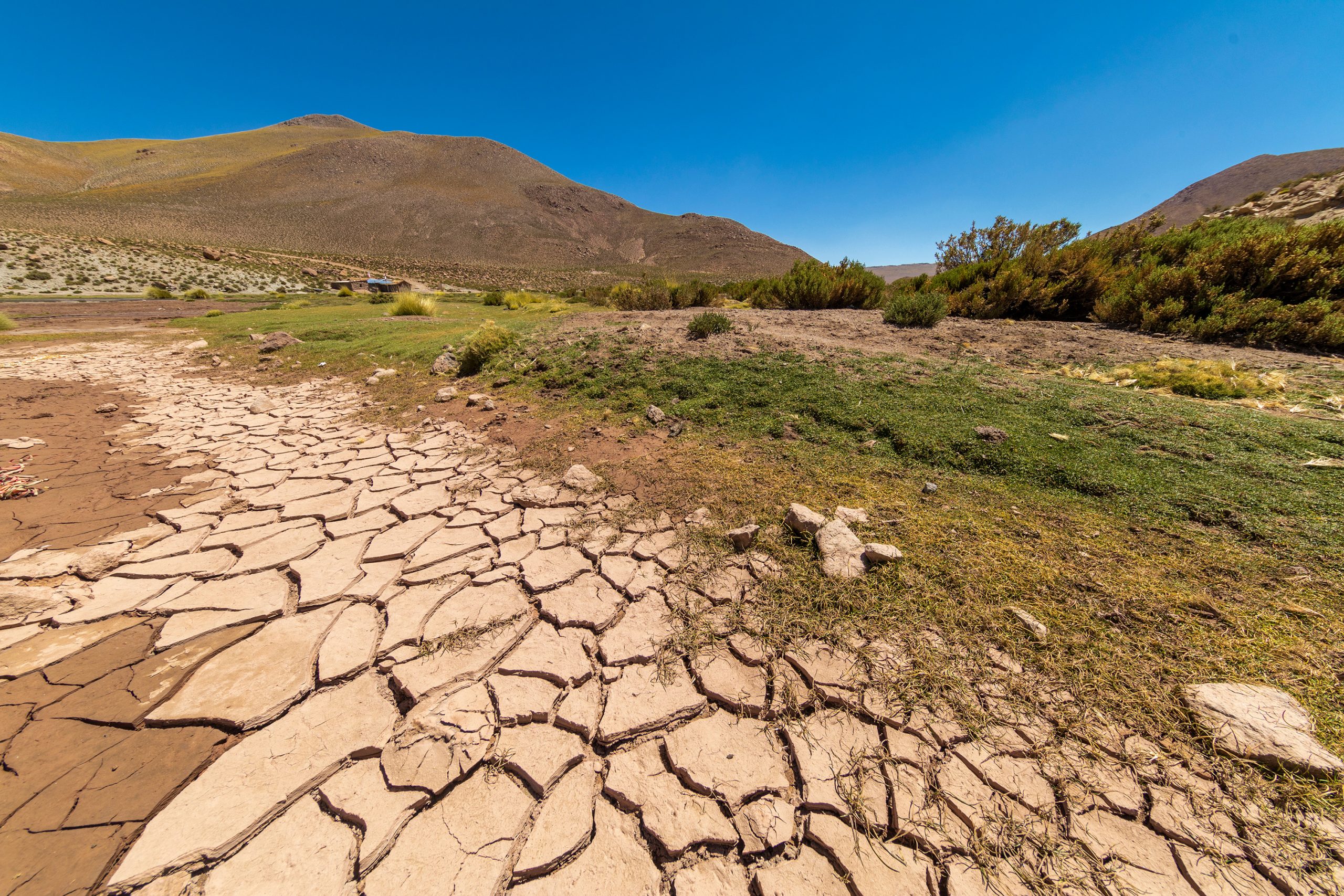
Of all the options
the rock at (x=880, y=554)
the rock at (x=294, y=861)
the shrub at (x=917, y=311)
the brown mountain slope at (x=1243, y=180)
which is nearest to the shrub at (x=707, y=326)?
the shrub at (x=917, y=311)

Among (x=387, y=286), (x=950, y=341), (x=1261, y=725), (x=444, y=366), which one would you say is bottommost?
(x=1261, y=725)

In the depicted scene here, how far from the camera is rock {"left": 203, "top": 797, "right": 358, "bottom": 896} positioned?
112 cm

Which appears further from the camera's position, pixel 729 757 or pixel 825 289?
pixel 825 289

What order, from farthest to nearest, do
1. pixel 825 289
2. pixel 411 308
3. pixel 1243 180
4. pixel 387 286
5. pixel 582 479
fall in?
pixel 1243 180, pixel 387 286, pixel 411 308, pixel 825 289, pixel 582 479

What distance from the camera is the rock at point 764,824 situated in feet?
3.97

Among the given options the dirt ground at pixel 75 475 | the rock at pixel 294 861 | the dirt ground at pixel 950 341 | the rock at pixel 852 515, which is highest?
the dirt ground at pixel 950 341

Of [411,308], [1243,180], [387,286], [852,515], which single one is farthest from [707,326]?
[1243,180]

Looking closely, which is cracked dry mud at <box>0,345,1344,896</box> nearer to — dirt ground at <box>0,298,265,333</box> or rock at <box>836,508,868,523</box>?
rock at <box>836,508,868,523</box>

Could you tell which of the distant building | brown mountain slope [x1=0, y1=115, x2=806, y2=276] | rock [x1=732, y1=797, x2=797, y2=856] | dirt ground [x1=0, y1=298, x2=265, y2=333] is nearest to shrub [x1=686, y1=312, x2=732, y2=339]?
rock [x1=732, y1=797, x2=797, y2=856]

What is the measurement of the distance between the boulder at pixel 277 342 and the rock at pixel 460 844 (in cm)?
940

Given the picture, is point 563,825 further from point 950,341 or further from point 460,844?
point 950,341

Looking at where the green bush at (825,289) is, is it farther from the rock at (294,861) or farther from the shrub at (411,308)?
the rock at (294,861)

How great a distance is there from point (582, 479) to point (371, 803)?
2.00 meters

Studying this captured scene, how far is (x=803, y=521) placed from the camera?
2287 mm
